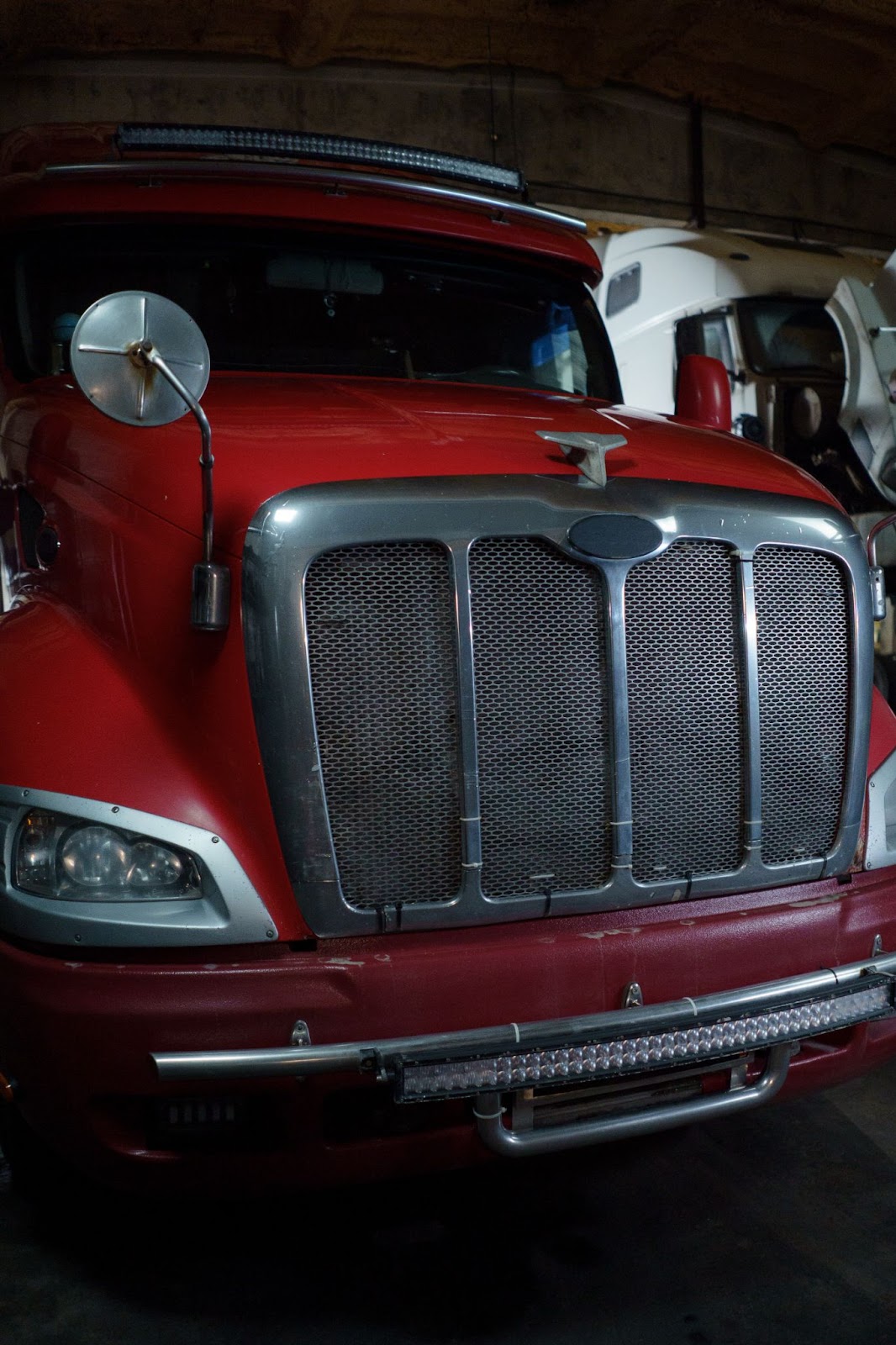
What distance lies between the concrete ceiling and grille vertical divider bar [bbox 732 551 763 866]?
10262 mm

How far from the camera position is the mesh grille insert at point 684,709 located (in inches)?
96.0

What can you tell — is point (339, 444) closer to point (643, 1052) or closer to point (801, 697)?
point (801, 697)

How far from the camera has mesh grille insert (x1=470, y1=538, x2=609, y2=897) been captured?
91.8 inches

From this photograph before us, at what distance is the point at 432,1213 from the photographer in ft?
Result: 9.27

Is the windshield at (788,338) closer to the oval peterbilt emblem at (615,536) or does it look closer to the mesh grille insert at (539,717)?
the oval peterbilt emblem at (615,536)

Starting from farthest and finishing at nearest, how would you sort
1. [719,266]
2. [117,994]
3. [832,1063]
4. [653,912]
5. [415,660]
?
[719,266], [832,1063], [653,912], [415,660], [117,994]

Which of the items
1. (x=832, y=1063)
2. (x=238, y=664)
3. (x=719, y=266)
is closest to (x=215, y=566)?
(x=238, y=664)

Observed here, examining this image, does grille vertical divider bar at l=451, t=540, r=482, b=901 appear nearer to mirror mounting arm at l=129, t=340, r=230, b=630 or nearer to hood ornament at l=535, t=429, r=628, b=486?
hood ornament at l=535, t=429, r=628, b=486

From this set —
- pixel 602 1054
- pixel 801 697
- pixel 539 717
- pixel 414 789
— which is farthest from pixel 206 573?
pixel 801 697

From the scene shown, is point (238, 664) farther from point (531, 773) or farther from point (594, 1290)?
point (594, 1290)

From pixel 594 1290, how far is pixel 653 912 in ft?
2.58

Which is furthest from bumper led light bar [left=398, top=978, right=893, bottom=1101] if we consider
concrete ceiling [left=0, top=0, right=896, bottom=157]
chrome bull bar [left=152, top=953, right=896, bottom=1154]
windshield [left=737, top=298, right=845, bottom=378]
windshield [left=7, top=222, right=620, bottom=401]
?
concrete ceiling [left=0, top=0, right=896, bottom=157]

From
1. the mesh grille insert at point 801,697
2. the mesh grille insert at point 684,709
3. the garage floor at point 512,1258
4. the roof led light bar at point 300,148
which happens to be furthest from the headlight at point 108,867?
the roof led light bar at point 300,148

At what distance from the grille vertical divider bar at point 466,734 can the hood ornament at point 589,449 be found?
1.04 feet
